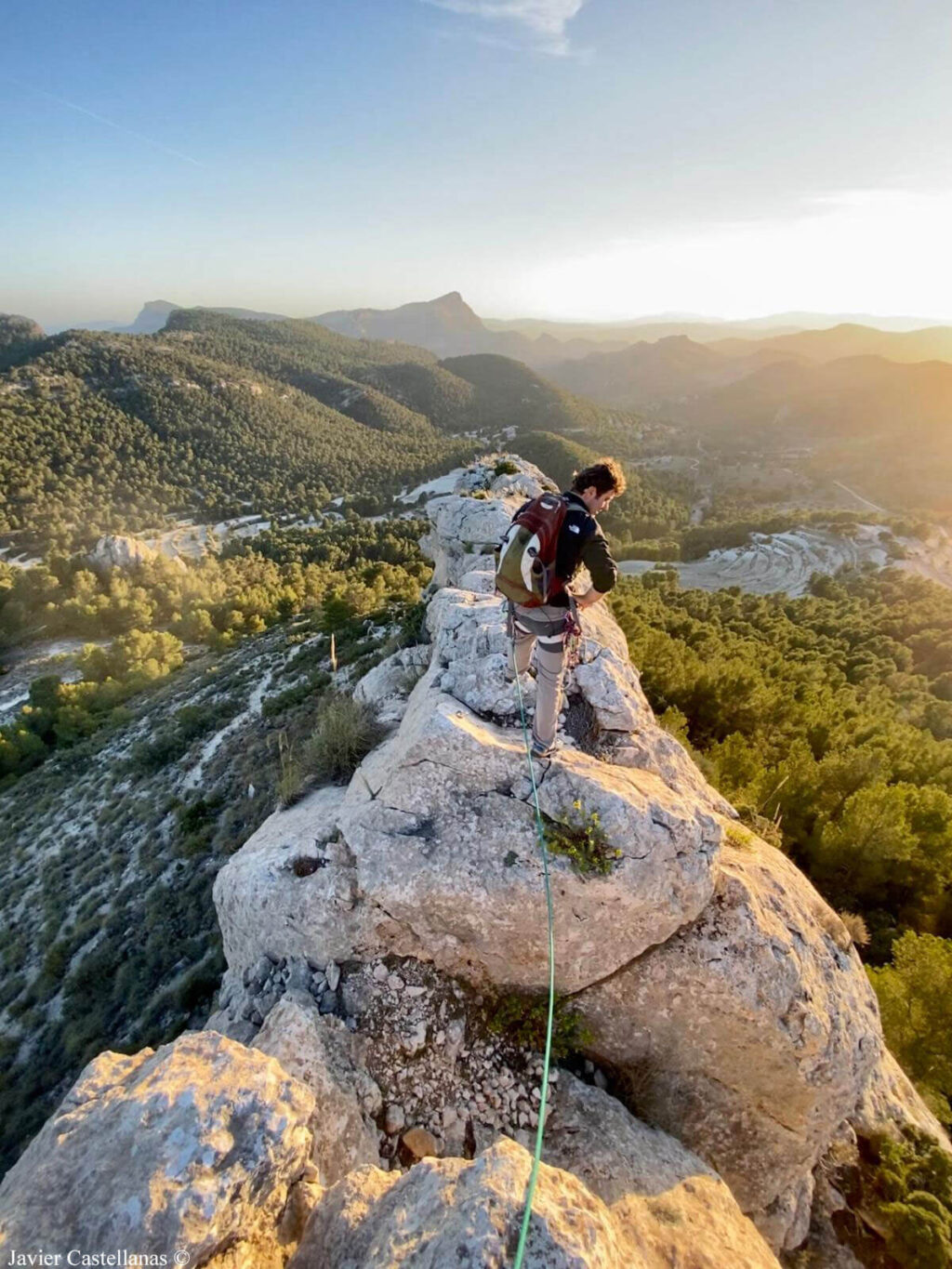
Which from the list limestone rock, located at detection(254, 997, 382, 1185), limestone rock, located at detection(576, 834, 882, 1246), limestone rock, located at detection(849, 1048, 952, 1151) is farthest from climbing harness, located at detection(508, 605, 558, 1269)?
limestone rock, located at detection(849, 1048, 952, 1151)

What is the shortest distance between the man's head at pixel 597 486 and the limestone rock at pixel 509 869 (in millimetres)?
3560

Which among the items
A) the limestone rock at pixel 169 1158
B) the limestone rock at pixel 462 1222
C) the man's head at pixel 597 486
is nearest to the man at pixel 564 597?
the man's head at pixel 597 486

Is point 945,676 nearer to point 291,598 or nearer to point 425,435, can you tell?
point 291,598

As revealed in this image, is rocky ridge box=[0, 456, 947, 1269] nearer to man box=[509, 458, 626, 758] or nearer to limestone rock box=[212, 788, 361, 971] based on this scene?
limestone rock box=[212, 788, 361, 971]

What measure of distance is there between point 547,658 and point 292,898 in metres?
4.63

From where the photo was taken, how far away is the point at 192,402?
136 m

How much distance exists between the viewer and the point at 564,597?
7230mm

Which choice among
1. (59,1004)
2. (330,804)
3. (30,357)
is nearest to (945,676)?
(330,804)

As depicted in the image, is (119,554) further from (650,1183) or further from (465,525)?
(650,1183)

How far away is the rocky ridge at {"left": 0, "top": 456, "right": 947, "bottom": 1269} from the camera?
5277 millimetres

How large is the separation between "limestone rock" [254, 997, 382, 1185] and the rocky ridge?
0.03 meters

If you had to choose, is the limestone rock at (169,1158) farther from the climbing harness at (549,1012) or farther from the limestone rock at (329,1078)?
the climbing harness at (549,1012)

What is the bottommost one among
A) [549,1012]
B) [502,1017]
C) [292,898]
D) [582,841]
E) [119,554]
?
[119,554]

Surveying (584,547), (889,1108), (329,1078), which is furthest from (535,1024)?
(889,1108)
